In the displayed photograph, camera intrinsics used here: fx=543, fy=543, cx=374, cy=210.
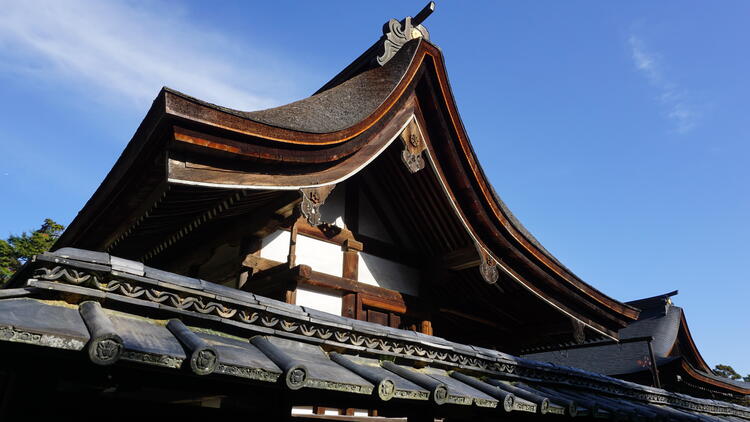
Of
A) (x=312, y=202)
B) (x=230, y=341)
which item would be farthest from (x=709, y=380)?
(x=230, y=341)

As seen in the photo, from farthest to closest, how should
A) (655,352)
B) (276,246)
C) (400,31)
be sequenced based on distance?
(655,352) → (400,31) → (276,246)

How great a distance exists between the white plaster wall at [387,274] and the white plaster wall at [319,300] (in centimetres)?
51

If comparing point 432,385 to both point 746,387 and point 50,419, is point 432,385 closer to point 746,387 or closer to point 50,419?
point 50,419

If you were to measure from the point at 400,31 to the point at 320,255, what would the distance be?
3.97 meters

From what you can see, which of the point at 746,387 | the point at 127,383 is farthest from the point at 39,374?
the point at 746,387

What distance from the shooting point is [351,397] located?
3.70 m

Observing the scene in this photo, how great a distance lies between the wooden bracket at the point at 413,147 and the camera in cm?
696

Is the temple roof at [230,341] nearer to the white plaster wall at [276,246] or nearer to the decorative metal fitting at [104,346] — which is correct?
the decorative metal fitting at [104,346]

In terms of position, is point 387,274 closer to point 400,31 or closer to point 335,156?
point 335,156

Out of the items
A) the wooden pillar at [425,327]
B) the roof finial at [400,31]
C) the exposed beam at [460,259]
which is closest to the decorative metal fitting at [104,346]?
the exposed beam at [460,259]

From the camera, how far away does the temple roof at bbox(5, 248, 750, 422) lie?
8.79ft

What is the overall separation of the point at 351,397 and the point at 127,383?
1.43m

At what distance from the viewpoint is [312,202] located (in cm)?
584

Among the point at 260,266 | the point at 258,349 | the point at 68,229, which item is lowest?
the point at 258,349
